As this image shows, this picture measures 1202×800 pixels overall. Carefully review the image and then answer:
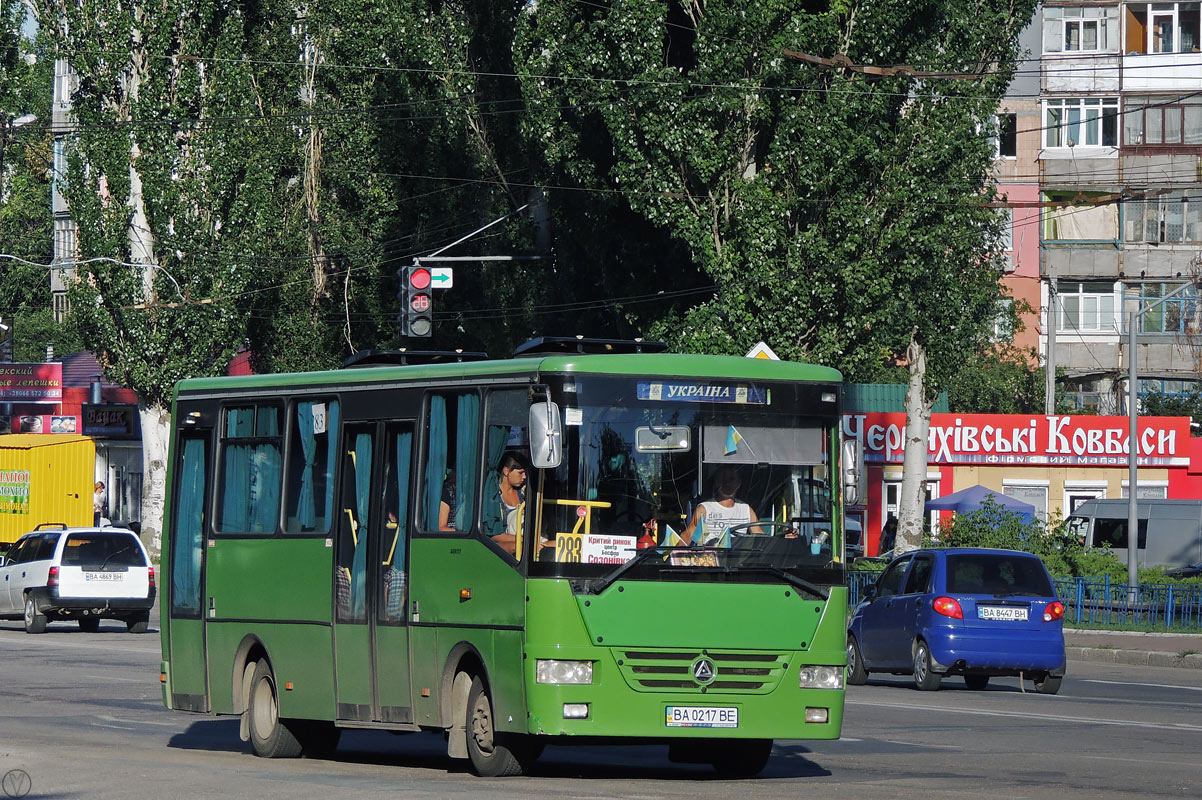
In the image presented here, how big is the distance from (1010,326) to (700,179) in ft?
113

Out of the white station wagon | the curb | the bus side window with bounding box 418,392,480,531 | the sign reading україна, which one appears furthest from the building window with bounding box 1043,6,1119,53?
the bus side window with bounding box 418,392,480,531

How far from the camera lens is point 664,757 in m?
14.3

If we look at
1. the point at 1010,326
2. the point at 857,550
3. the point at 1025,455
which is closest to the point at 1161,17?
the point at 1010,326

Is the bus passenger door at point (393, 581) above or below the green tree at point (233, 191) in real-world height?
below

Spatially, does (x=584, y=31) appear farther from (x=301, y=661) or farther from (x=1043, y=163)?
(x=1043, y=163)

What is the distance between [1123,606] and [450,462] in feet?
71.1

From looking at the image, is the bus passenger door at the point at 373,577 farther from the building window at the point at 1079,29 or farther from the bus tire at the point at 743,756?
the building window at the point at 1079,29

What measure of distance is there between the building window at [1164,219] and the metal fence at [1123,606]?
39.8m

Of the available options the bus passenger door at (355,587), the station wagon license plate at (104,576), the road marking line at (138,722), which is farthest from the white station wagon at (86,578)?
the bus passenger door at (355,587)

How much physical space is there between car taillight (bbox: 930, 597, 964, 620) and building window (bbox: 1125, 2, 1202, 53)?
174 feet

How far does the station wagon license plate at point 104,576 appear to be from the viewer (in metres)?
31.3

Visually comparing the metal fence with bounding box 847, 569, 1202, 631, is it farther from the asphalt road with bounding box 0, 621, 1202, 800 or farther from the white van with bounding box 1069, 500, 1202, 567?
the white van with bounding box 1069, 500, 1202, 567

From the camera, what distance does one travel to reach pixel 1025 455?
58.3 metres

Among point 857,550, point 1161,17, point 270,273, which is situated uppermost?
point 1161,17
